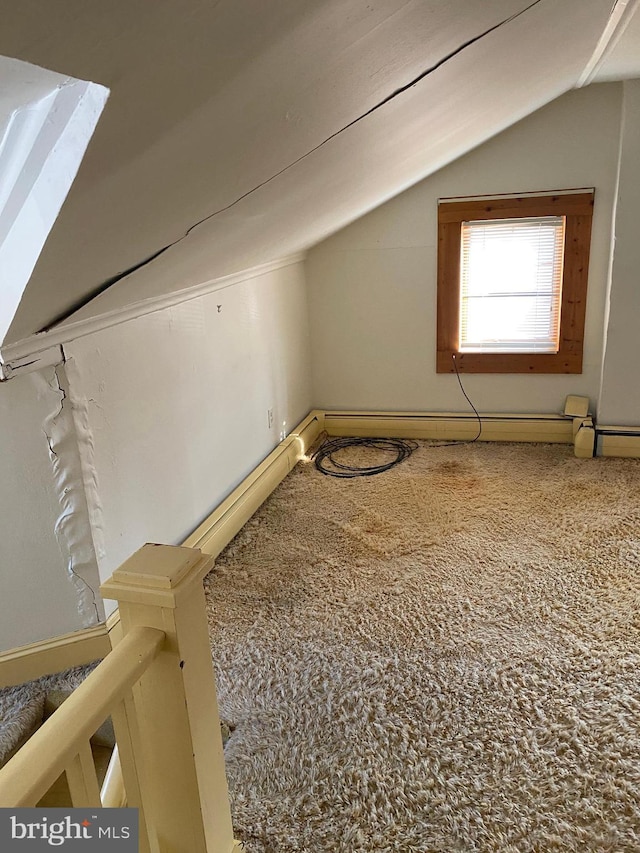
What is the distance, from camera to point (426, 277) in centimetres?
399

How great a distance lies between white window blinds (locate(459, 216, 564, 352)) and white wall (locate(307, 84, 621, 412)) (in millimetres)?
195

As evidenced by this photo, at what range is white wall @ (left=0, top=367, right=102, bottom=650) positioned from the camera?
1841mm

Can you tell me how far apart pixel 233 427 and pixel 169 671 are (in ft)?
6.84

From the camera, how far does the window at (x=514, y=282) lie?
12.1 ft

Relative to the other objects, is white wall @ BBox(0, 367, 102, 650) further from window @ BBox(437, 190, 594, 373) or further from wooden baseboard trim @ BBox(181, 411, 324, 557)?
window @ BBox(437, 190, 594, 373)

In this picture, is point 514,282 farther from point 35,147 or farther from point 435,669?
point 35,147

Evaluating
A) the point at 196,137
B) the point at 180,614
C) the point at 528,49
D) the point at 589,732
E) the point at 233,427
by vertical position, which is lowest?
the point at 589,732

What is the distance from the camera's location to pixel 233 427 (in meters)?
3.09

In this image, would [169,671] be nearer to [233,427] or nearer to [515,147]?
[233,427]

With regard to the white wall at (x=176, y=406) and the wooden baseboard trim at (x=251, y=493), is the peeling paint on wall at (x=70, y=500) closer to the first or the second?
the white wall at (x=176, y=406)

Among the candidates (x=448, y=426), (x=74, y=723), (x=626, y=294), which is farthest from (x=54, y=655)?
(x=626, y=294)

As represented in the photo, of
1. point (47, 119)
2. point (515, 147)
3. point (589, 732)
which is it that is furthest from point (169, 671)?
point (515, 147)

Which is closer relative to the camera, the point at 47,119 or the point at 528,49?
the point at 47,119

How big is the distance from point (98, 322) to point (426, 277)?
8.55ft
